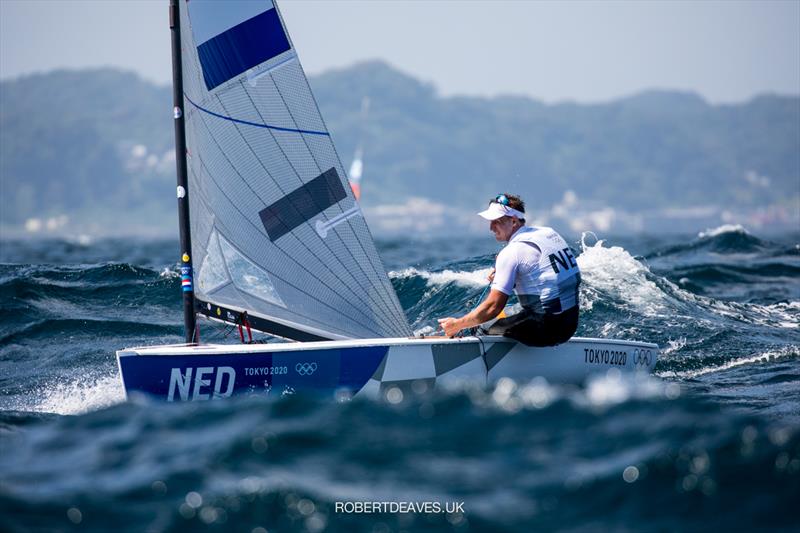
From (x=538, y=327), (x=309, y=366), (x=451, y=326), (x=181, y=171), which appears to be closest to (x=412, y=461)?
(x=309, y=366)

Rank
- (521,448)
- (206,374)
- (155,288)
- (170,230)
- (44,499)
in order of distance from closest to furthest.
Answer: (44,499) → (521,448) → (206,374) → (155,288) → (170,230)

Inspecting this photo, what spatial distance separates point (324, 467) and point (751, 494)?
1.72 metres

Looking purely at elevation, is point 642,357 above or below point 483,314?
below

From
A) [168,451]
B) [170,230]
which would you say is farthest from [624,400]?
[170,230]

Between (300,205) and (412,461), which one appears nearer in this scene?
(412,461)

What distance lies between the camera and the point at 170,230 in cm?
16175

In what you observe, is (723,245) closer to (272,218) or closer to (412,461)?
(272,218)

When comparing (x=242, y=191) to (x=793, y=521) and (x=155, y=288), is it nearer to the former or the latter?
(x=793, y=521)

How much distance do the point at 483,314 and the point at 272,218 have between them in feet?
5.06

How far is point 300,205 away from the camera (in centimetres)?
630

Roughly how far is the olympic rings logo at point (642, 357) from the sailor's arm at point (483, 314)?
4.66 feet

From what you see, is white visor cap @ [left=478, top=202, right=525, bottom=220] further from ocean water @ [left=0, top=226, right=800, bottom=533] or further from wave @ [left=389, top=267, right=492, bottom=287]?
wave @ [left=389, top=267, right=492, bottom=287]

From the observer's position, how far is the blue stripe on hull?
5.51m

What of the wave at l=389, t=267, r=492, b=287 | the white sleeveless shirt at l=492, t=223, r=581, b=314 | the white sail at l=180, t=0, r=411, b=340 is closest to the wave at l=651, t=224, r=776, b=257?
the wave at l=389, t=267, r=492, b=287
